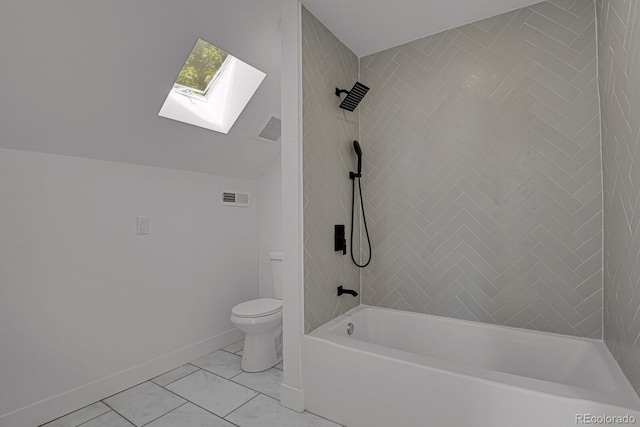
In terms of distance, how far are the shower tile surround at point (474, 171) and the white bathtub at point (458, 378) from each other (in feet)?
0.43

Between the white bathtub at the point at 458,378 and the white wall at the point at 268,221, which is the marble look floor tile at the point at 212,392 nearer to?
the white bathtub at the point at 458,378

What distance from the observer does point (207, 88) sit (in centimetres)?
257

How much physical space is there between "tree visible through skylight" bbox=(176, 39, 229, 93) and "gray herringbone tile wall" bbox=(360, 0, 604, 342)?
1177 millimetres

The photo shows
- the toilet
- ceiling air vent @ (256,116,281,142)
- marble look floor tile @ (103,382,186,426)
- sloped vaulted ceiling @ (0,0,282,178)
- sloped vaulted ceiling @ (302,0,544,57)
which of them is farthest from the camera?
ceiling air vent @ (256,116,281,142)

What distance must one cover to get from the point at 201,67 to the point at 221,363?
7.59ft

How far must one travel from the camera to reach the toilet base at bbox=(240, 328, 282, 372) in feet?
7.73

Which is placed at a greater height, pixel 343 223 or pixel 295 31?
pixel 295 31

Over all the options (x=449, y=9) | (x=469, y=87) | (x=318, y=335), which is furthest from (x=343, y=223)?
(x=449, y=9)

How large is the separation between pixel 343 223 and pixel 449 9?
1.54 metres

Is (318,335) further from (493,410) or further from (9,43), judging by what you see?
(9,43)

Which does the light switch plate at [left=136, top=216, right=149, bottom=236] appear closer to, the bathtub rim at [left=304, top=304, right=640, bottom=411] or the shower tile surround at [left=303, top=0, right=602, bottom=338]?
the shower tile surround at [left=303, top=0, right=602, bottom=338]

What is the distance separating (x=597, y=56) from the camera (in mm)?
1769

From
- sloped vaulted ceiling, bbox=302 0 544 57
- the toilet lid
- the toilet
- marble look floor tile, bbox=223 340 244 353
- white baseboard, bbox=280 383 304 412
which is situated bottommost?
marble look floor tile, bbox=223 340 244 353

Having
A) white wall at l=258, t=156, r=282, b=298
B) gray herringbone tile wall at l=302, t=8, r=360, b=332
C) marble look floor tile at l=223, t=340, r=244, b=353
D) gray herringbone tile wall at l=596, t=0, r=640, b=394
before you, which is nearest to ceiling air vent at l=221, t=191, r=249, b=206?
white wall at l=258, t=156, r=282, b=298
